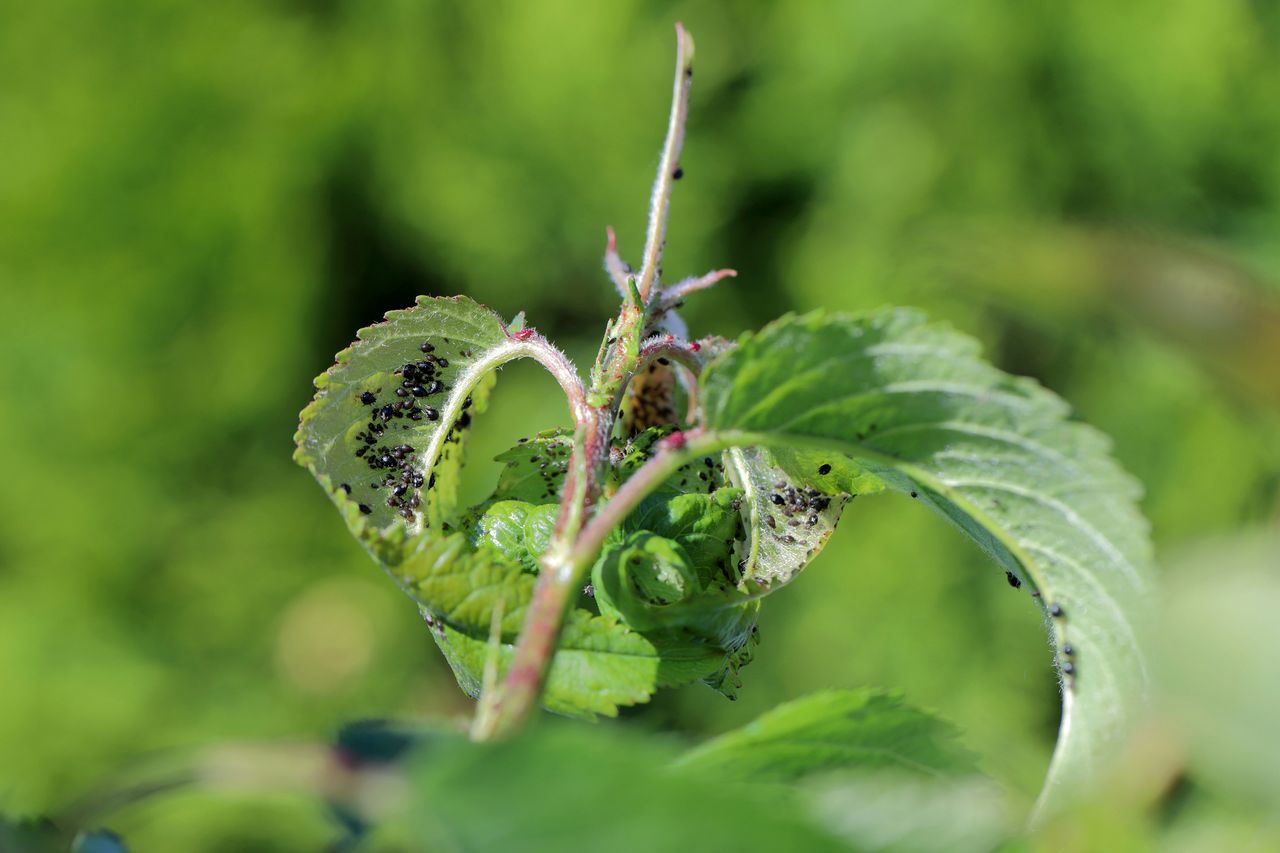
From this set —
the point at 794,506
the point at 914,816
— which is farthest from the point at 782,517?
the point at 914,816

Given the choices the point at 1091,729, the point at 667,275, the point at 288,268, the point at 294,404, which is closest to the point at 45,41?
the point at 288,268

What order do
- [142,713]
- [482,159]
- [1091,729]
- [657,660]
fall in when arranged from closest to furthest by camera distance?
[1091,729]
[657,660]
[142,713]
[482,159]

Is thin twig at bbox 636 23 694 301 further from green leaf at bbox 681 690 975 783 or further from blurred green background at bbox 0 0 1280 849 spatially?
blurred green background at bbox 0 0 1280 849

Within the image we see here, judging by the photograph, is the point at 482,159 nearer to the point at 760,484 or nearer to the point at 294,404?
the point at 294,404

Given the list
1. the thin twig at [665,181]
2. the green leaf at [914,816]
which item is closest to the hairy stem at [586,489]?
the thin twig at [665,181]

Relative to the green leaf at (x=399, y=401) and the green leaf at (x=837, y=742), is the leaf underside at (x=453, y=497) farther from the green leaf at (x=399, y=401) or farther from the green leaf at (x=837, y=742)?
the green leaf at (x=837, y=742)

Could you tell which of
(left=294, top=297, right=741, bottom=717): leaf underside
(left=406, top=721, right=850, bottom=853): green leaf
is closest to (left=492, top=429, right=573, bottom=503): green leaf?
(left=294, top=297, right=741, bottom=717): leaf underside
